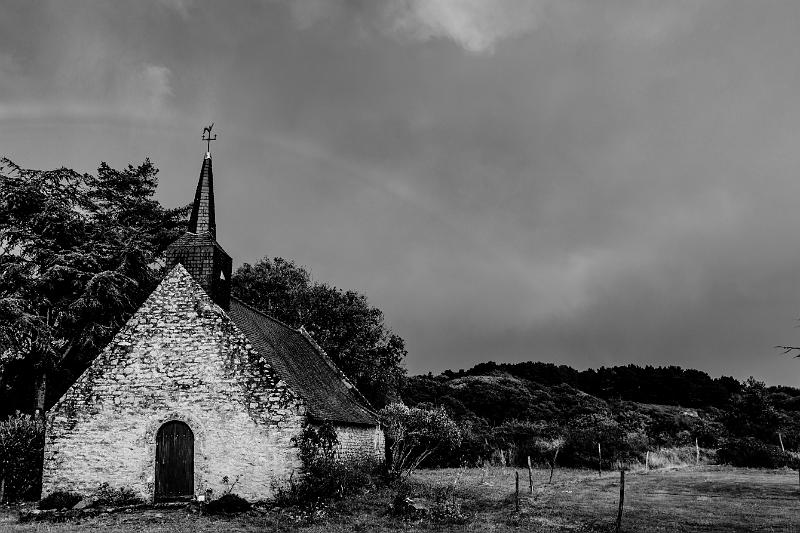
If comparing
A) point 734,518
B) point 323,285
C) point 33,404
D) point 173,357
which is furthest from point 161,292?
point 323,285

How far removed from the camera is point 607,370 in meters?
103

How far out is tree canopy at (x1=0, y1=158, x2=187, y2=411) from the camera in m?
29.3

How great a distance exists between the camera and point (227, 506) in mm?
17969

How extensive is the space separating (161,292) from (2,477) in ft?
26.7

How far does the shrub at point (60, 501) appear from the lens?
18.5 meters

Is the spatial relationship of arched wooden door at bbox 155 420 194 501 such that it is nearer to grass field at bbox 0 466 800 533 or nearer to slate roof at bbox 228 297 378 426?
grass field at bbox 0 466 800 533

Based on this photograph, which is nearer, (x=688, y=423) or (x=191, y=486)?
(x=191, y=486)

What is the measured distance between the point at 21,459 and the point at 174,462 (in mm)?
5751

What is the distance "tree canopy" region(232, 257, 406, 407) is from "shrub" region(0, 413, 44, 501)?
71.9ft

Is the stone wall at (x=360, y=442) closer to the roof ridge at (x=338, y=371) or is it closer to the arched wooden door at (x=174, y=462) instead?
the roof ridge at (x=338, y=371)

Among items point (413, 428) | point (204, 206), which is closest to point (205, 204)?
point (204, 206)

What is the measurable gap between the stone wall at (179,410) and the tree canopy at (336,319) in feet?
71.5

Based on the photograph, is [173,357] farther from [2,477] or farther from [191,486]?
[2,477]

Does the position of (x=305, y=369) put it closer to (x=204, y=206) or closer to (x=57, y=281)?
(x=204, y=206)
